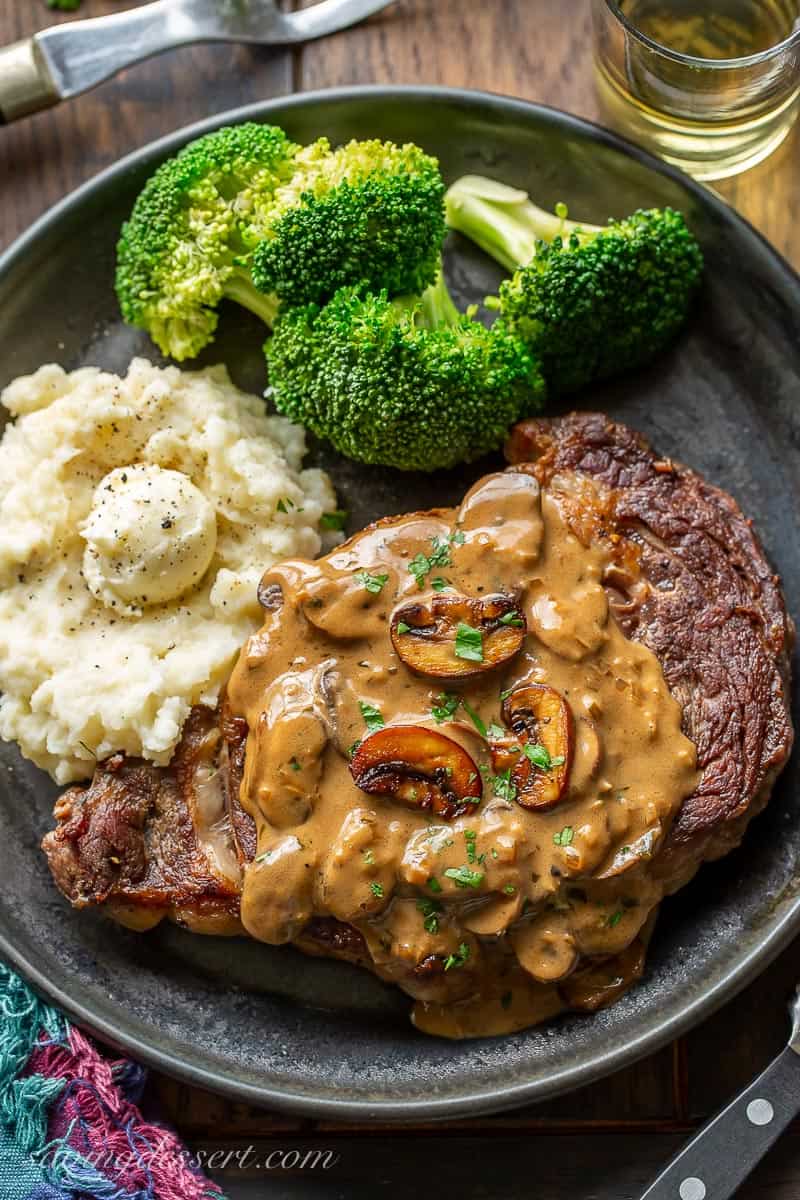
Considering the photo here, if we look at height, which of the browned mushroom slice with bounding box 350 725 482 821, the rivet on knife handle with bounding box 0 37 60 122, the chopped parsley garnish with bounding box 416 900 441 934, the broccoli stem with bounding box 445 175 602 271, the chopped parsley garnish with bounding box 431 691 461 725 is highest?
the rivet on knife handle with bounding box 0 37 60 122

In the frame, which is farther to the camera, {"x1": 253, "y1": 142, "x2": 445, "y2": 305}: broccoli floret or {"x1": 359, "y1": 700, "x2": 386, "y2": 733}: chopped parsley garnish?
{"x1": 253, "y1": 142, "x2": 445, "y2": 305}: broccoli floret

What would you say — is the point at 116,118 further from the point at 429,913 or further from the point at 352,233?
the point at 429,913

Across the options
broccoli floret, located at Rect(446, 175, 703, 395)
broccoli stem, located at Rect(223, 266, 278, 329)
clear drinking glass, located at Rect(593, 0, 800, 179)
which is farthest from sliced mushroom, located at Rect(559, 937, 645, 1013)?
clear drinking glass, located at Rect(593, 0, 800, 179)

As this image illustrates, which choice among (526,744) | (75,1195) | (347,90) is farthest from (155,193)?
(75,1195)

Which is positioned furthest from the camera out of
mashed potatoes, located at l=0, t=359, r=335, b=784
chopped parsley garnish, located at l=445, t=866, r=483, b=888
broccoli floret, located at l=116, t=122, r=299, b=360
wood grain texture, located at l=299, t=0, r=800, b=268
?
wood grain texture, located at l=299, t=0, r=800, b=268

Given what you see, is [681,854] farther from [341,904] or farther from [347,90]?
[347,90]

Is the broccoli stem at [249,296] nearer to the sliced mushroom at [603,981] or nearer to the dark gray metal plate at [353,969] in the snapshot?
the dark gray metal plate at [353,969]

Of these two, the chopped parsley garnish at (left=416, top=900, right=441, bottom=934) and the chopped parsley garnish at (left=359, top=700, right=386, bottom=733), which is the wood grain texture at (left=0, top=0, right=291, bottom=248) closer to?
the chopped parsley garnish at (left=359, top=700, right=386, bottom=733)

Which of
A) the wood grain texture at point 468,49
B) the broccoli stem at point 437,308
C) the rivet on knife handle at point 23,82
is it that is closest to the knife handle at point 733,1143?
the broccoli stem at point 437,308
